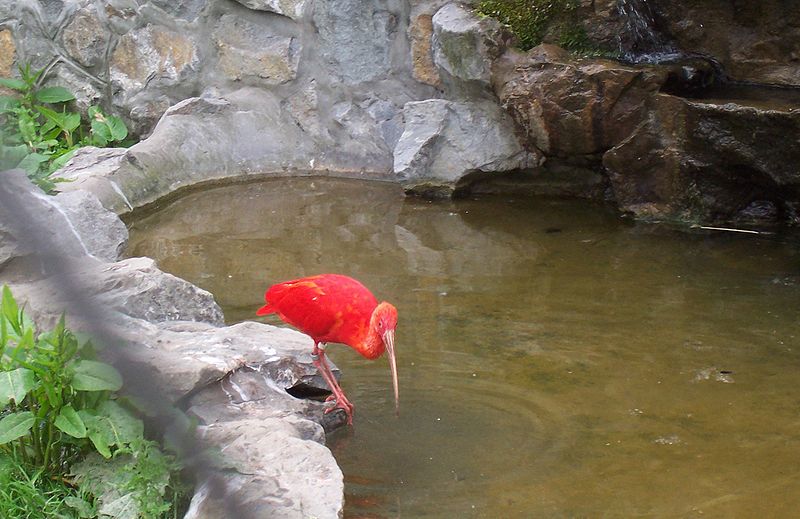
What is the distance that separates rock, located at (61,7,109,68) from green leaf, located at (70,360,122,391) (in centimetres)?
422

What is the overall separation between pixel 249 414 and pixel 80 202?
58.9 inches

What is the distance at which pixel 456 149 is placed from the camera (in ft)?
18.0

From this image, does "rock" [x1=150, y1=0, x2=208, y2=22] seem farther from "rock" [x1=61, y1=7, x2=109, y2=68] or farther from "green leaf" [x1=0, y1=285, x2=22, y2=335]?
"green leaf" [x1=0, y1=285, x2=22, y2=335]

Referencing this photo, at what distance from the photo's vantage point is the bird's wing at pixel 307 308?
301cm

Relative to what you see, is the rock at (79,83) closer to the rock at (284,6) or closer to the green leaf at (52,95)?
the green leaf at (52,95)

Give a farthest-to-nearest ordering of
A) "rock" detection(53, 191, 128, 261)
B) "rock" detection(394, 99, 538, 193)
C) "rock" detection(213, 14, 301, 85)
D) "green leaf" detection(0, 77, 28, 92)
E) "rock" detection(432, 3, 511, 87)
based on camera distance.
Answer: "rock" detection(213, 14, 301, 85) < "green leaf" detection(0, 77, 28, 92) < "rock" detection(394, 99, 538, 193) < "rock" detection(432, 3, 511, 87) < "rock" detection(53, 191, 128, 261)

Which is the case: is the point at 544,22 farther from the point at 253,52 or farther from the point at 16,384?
the point at 16,384

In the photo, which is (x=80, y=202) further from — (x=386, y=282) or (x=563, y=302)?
(x=563, y=302)

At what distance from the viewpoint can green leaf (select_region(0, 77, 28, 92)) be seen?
5876mm

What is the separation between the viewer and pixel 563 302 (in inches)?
158

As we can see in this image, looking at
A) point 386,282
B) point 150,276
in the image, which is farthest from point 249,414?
point 386,282

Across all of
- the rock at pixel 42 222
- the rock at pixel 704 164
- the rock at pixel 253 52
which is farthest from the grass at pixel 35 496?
the rock at pixel 253 52

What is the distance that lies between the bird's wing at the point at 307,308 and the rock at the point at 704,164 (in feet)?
7.84

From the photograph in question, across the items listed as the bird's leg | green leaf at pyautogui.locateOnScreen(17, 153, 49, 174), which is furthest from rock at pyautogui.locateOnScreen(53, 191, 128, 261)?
the bird's leg
